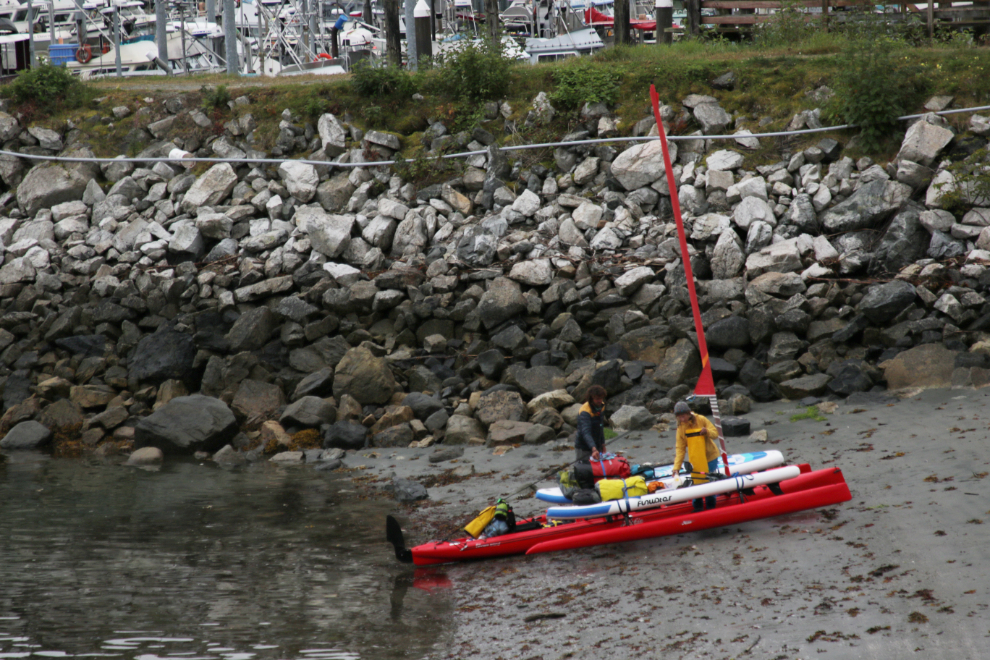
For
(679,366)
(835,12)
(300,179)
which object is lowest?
(679,366)

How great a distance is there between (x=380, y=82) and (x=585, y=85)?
498 centimetres

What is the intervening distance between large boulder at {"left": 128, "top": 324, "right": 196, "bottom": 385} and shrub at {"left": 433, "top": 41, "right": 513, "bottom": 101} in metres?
8.47

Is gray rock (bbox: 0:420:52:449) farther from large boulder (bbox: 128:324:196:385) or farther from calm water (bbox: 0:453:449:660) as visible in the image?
large boulder (bbox: 128:324:196:385)

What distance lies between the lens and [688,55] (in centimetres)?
2034

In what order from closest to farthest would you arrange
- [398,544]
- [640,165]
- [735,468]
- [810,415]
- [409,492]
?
[398,544]
[735,468]
[409,492]
[810,415]
[640,165]

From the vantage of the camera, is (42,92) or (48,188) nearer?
(48,188)

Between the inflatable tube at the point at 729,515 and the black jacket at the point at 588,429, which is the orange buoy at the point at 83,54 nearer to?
the black jacket at the point at 588,429

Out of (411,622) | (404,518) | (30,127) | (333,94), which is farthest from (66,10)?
(411,622)

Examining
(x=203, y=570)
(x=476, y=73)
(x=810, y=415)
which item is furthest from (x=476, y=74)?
(x=203, y=570)

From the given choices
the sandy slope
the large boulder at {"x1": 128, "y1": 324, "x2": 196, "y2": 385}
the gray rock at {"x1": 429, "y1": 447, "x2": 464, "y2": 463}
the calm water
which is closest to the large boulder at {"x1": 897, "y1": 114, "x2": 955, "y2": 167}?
the sandy slope

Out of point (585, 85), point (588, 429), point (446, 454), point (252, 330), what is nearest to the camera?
point (588, 429)

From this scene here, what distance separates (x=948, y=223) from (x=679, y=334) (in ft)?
16.5

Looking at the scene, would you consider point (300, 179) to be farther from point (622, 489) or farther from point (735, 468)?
point (735, 468)

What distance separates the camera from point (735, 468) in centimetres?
982
